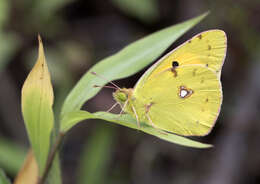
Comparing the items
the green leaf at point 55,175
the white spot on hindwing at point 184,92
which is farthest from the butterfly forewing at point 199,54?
the green leaf at point 55,175

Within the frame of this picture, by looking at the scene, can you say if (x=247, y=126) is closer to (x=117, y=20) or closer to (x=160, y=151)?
(x=160, y=151)

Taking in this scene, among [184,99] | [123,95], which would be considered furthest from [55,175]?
[184,99]

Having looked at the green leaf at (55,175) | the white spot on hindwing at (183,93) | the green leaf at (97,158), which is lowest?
the green leaf at (97,158)

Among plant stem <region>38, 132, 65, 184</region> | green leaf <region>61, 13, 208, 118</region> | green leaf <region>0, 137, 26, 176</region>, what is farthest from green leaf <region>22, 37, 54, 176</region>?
green leaf <region>0, 137, 26, 176</region>

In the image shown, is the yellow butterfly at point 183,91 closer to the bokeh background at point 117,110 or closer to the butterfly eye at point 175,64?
the butterfly eye at point 175,64

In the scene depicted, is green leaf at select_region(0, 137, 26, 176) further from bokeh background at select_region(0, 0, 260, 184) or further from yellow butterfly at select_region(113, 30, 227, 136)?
yellow butterfly at select_region(113, 30, 227, 136)

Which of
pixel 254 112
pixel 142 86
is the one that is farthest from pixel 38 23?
pixel 254 112

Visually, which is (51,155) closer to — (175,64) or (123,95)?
(123,95)
